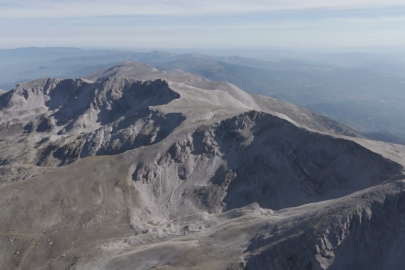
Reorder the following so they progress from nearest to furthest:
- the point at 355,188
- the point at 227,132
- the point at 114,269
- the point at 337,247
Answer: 1. the point at 337,247
2. the point at 114,269
3. the point at 355,188
4. the point at 227,132

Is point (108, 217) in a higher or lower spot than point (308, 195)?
lower

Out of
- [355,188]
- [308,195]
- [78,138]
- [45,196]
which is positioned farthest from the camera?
[78,138]

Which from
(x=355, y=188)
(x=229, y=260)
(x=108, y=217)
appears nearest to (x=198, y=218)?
(x=108, y=217)

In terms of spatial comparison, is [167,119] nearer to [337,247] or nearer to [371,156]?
Result: [371,156]

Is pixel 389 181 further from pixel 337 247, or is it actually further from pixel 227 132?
pixel 227 132

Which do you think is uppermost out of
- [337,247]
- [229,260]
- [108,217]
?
[337,247]

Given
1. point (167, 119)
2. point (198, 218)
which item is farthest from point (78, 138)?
point (198, 218)

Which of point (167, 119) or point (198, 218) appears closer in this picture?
point (198, 218)
